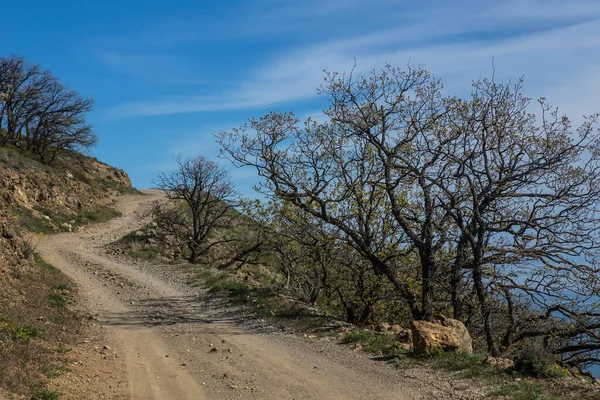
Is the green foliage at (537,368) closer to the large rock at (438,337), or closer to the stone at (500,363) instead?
the stone at (500,363)

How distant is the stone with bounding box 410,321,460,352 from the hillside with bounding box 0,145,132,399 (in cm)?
632

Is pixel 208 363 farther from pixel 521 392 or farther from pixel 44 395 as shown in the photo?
pixel 521 392

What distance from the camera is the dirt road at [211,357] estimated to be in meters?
8.40

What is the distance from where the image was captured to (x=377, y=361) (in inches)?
406

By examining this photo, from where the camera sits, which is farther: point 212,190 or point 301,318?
point 212,190

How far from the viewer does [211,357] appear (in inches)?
406

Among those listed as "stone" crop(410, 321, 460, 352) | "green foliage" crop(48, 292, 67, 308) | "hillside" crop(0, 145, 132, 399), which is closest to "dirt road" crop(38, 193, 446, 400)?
"green foliage" crop(48, 292, 67, 308)

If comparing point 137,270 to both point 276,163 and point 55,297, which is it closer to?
point 55,297

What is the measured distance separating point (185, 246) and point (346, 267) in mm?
14479

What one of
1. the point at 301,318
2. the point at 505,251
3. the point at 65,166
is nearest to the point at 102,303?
the point at 301,318

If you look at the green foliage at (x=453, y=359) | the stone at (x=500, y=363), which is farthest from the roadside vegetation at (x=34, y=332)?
the stone at (x=500, y=363)

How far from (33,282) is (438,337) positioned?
1075 centimetres

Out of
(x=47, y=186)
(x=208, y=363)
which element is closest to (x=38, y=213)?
(x=47, y=186)

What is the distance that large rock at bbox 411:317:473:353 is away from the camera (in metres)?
10.2
